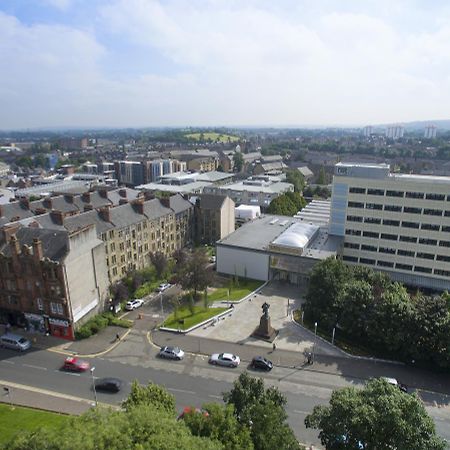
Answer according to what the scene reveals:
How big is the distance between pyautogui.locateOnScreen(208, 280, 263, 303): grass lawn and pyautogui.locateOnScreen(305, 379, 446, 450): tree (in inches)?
1565

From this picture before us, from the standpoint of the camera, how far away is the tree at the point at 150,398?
32.7m

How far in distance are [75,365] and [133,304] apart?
18154 millimetres

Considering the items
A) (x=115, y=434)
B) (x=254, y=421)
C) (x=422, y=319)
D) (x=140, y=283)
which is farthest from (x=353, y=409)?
(x=140, y=283)

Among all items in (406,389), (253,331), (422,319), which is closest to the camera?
(406,389)

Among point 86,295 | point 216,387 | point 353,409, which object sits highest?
point 353,409

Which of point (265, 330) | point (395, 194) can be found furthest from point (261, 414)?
point (395, 194)

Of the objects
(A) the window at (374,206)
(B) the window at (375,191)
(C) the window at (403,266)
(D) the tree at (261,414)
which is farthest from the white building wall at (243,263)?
(D) the tree at (261,414)

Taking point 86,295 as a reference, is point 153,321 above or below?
below

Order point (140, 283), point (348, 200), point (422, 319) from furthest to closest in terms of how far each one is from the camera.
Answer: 1. point (348, 200)
2. point (140, 283)
3. point (422, 319)

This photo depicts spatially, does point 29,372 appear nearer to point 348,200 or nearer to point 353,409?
point 353,409

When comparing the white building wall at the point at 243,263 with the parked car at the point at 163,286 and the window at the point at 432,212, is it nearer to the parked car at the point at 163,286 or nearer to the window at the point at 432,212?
the parked car at the point at 163,286

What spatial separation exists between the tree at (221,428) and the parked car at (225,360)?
20.3 metres

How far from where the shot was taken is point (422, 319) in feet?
160

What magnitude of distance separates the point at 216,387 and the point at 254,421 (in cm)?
1719
